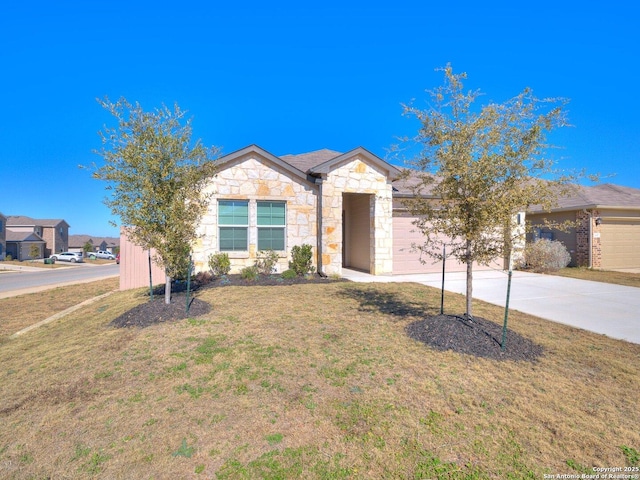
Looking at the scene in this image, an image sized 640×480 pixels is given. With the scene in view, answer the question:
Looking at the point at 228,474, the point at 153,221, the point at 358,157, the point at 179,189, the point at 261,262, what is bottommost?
the point at 228,474

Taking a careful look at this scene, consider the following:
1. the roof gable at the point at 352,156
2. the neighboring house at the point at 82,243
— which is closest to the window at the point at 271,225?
the roof gable at the point at 352,156

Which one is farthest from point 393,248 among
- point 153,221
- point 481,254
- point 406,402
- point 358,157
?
point 406,402

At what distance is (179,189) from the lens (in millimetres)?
6898

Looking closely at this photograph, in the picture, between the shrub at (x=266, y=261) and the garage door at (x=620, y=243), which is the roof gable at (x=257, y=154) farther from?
the garage door at (x=620, y=243)

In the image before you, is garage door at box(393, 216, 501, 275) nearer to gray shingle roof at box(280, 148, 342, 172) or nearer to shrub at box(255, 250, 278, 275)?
gray shingle roof at box(280, 148, 342, 172)

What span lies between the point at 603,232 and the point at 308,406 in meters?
18.9

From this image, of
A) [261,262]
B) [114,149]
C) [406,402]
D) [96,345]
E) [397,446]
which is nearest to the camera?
[397,446]

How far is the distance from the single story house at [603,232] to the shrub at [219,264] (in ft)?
46.2

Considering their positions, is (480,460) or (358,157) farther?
(358,157)

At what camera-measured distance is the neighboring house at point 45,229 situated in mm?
53375

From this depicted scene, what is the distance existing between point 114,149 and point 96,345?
11.7 ft

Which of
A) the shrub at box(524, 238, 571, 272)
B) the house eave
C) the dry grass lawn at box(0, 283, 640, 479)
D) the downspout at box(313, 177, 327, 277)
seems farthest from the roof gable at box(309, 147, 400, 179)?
the dry grass lawn at box(0, 283, 640, 479)

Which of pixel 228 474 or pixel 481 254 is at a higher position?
pixel 481 254

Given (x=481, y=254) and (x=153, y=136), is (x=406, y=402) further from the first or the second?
(x=153, y=136)
